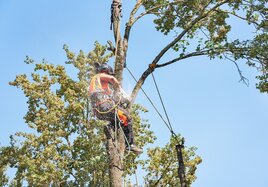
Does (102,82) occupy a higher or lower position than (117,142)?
higher

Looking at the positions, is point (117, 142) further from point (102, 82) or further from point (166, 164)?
point (166, 164)

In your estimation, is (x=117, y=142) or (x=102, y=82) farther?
(x=102, y=82)

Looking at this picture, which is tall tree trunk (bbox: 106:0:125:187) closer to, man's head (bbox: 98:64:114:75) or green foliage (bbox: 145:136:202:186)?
man's head (bbox: 98:64:114:75)

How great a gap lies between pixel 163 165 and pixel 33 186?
5.76 m

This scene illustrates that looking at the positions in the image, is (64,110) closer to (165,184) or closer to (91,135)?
(91,135)

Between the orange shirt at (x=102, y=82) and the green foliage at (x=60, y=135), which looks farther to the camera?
the green foliage at (x=60, y=135)

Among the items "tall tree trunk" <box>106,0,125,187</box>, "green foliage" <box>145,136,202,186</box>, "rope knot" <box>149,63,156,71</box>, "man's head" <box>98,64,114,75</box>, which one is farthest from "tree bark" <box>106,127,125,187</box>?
"green foliage" <box>145,136,202,186</box>

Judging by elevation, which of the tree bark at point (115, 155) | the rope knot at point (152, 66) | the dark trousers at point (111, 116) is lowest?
the tree bark at point (115, 155)

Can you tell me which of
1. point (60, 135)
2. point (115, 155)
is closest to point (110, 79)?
point (115, 155)

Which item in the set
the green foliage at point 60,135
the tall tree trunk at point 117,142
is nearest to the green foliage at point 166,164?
the green foliage at point 60,135

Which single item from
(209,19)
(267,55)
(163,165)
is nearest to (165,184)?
(163,165)

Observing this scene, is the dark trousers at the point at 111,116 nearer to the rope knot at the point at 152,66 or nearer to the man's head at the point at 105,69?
the man's head at the point at 105,69

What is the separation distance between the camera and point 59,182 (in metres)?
15.2

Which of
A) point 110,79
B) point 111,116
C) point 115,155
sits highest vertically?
point 110,79
